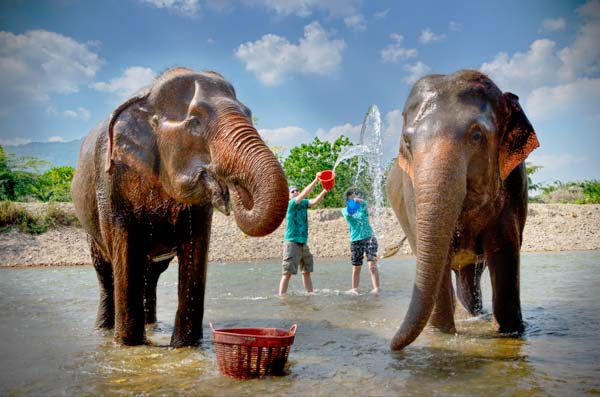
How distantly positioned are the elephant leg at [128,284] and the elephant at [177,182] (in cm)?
1

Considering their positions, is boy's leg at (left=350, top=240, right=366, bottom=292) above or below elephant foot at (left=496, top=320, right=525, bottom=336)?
above

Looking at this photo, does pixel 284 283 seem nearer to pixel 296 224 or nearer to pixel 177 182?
pixel 296 224

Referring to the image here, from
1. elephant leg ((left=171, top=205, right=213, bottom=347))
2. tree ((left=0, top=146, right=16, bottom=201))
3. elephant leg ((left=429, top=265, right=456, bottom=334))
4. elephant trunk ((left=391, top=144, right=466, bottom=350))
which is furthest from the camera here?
tree ((left=0, top=146, right=16, bottom=201))

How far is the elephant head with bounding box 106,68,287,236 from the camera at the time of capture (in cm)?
471

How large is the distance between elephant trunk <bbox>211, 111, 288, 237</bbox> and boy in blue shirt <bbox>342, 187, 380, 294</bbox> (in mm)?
6088

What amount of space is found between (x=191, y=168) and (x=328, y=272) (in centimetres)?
1044

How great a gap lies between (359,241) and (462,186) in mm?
6083

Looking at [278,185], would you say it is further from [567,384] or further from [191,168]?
[567,384]

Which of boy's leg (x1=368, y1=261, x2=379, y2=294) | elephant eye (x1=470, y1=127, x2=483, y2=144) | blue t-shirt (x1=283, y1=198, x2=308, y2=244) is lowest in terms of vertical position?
boy's leg (x1=368, y1=261, x2=379, y2=294)

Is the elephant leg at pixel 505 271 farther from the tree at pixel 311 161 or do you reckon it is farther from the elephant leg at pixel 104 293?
the tree at pixel 311 161

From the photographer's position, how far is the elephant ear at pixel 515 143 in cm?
558

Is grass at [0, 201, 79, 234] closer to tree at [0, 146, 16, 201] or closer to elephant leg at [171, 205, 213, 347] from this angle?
tree at [0, 146, 16, 201]

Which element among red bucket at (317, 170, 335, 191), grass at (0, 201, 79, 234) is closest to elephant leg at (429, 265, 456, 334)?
red bucket at (317, 170, 335, 191)

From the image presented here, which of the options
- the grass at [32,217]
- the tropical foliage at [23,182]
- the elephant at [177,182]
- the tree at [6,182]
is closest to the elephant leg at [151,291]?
the elephant at [177,182]
